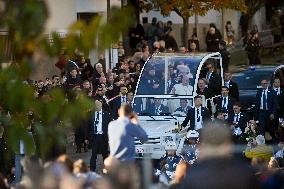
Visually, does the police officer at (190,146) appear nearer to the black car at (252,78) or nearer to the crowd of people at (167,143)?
the crowd of people at (167,143)

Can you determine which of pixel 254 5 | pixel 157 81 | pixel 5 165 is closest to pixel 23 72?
pixel 5 165

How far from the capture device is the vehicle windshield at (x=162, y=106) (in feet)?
63.9

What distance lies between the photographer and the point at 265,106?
21.2 meters

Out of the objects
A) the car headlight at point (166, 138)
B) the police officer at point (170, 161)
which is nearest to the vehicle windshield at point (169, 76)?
the car headlight at point (166, 138)

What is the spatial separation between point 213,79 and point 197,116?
302 cm

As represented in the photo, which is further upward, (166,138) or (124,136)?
(124,136)

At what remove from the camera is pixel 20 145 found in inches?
260

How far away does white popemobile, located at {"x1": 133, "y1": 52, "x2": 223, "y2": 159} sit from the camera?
59.6 ft

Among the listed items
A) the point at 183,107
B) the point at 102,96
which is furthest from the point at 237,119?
the point at 102,96

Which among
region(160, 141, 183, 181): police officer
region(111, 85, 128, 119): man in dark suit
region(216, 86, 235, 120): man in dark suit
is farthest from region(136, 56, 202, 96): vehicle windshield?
region(160, 141, 183, 181): police officer

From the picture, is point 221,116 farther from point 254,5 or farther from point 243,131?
point 254,5

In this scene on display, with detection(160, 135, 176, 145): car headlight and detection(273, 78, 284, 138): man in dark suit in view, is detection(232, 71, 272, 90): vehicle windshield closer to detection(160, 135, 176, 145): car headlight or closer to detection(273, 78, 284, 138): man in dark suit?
detection(273, 78, 284, 138): man in dark suit

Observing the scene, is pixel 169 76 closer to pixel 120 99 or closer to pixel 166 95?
pixel 166 95

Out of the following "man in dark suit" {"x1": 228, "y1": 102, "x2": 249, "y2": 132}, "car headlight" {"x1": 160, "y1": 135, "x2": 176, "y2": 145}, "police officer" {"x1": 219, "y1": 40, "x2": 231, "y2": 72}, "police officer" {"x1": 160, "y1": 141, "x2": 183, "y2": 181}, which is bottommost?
"police officer" {"x1": 160, "y1": 141, "x2": 183, "y2": 181}
